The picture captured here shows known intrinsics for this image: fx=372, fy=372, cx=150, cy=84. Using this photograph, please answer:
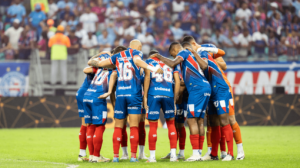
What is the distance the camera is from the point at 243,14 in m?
21.9

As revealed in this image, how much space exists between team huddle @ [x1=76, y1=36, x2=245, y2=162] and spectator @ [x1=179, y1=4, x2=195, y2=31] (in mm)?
13310

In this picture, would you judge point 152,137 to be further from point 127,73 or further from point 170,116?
point 127,73

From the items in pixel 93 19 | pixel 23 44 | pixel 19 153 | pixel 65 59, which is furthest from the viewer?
pixel 93 19

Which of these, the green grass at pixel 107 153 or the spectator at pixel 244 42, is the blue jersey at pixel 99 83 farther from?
the spectator at pixel 244 42

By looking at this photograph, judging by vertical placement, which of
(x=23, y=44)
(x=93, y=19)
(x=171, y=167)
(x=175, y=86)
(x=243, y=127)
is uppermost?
(x=93, y=19)

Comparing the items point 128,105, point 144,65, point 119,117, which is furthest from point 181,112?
point 144,65

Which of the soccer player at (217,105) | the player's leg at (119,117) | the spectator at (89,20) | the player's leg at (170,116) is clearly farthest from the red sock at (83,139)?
the spectator at (89,20)

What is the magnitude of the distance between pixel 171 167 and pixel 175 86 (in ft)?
6.47

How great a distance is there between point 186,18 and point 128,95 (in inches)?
587

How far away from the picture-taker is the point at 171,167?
6418mm

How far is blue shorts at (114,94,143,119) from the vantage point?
7438 millimetres

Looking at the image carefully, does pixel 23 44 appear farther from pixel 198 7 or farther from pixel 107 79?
pixel 107 79

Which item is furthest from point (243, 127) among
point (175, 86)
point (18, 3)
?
point (18, 3)

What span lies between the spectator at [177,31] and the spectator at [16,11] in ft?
28.5
